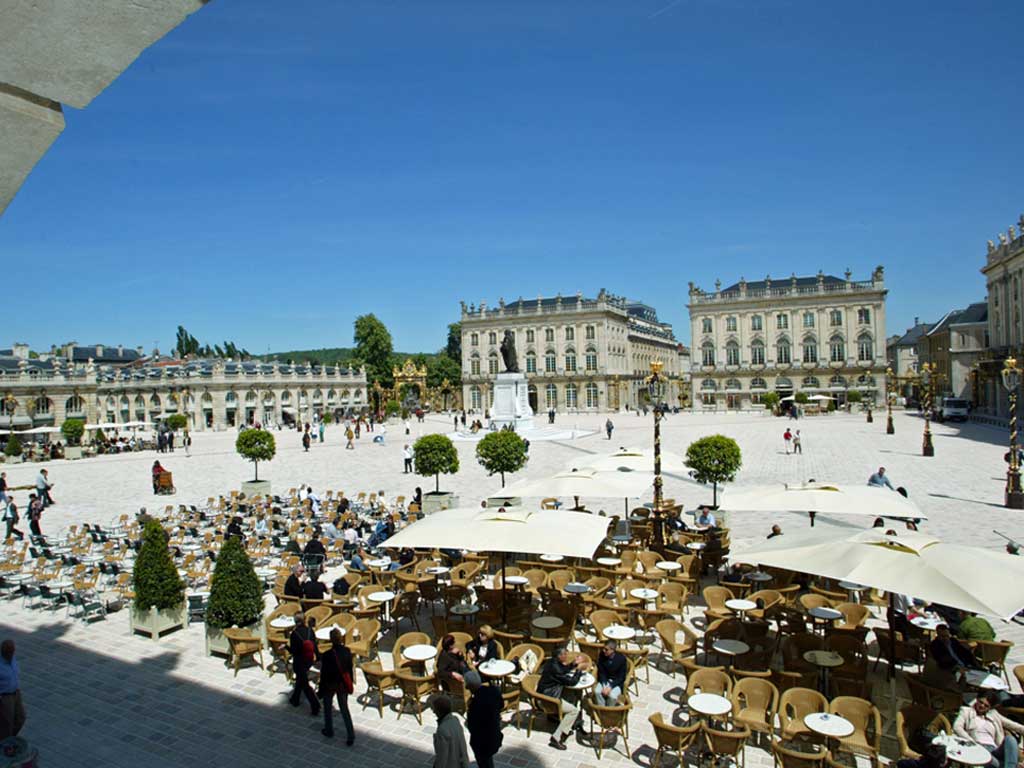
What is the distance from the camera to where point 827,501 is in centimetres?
980

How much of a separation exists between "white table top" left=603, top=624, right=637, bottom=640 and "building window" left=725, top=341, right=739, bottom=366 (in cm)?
6815

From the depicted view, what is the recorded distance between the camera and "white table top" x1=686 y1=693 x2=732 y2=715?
573 cm

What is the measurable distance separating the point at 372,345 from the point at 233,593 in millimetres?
75429

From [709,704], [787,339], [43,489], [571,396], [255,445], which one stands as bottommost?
[709,704]

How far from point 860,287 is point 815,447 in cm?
4478

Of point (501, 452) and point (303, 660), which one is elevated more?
point (501, 452)

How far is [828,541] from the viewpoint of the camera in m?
7.38

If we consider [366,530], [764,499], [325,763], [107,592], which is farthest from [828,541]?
[107,592]

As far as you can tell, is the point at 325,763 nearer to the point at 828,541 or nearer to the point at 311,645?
the point at 311,645

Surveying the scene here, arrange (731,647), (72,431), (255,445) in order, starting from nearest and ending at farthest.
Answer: (731,647)
(255,445)
(72,431)

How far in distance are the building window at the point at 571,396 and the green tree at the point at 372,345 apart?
842 inches

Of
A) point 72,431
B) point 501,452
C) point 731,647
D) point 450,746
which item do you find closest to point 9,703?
point 450,746

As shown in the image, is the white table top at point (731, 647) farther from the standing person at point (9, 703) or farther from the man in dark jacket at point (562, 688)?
the standing person at point (9, 703)

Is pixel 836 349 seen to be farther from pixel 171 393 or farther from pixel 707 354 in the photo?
pixel 171 393
